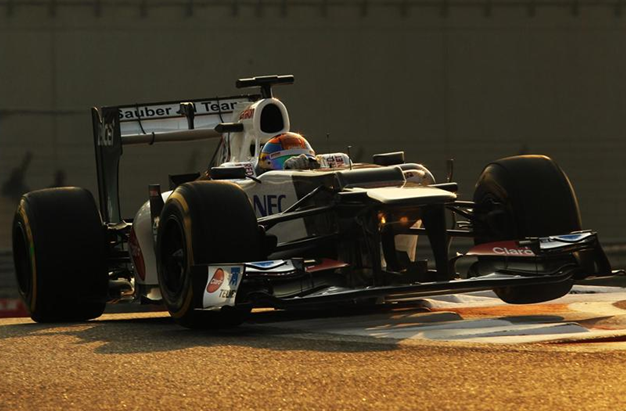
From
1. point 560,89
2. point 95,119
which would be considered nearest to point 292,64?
point 560,89

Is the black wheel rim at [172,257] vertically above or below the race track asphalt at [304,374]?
above

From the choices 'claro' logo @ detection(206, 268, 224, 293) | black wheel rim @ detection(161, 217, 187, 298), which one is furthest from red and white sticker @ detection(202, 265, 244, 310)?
black wheel rim @ detection(161, 217, 187, 298)

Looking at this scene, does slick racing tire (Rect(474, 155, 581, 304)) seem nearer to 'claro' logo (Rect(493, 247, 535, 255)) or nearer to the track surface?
'claro' logo (Rect(493, 247, 535, 255))

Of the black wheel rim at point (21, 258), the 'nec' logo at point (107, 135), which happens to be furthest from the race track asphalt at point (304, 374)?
the 'nec' logo at point (107, 135)

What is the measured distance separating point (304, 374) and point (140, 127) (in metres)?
6.60

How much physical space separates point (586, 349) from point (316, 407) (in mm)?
2259

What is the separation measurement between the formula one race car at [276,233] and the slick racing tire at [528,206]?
0.01 m

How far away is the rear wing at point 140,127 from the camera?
13.8m

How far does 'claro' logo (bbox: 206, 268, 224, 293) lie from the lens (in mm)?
10180

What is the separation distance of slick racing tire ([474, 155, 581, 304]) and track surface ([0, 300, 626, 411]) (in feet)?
7.73

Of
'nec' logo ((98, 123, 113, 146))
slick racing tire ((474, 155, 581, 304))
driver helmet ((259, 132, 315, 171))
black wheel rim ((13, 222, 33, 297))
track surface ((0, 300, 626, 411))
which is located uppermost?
'nec' logo ((98, 123, 113, 146))

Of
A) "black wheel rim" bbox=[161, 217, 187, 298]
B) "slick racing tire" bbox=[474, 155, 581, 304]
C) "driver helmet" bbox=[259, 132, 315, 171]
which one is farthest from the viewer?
"driver helmet" bbox=[259, 132, 315, 171]

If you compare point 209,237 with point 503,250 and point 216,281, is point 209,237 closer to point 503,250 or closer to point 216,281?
point 216,281

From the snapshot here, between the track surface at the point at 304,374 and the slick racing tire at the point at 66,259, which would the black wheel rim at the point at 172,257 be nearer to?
the track surface at the point at 304,374
